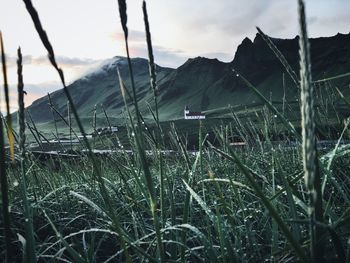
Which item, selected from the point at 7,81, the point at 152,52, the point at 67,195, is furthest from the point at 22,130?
the point at 67,195

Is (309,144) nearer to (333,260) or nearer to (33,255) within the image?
(333,260)

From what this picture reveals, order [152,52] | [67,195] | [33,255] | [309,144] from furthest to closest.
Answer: [67,195] → [152,52] → [33,255] → [309,144]

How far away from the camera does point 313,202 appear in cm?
98

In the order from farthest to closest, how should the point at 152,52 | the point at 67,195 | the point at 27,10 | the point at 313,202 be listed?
the point at 67,195 → the point at 152,52 → the point at 27,10 → the point at 313,202

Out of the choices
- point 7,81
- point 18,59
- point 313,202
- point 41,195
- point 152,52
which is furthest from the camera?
point 41,195

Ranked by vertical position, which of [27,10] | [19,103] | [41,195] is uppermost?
[27,10]

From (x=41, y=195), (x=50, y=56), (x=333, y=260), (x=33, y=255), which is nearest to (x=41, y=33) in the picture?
(x=50, y=56)

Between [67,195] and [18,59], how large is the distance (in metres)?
3.46

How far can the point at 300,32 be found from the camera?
88cm

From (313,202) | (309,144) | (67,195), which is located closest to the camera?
(309,144)

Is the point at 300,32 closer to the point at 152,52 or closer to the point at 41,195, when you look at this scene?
the point at 152,52

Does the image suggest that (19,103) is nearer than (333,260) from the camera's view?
Yes

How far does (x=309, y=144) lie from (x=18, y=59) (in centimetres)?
106

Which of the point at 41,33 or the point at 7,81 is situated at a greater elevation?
the point at 41,33
